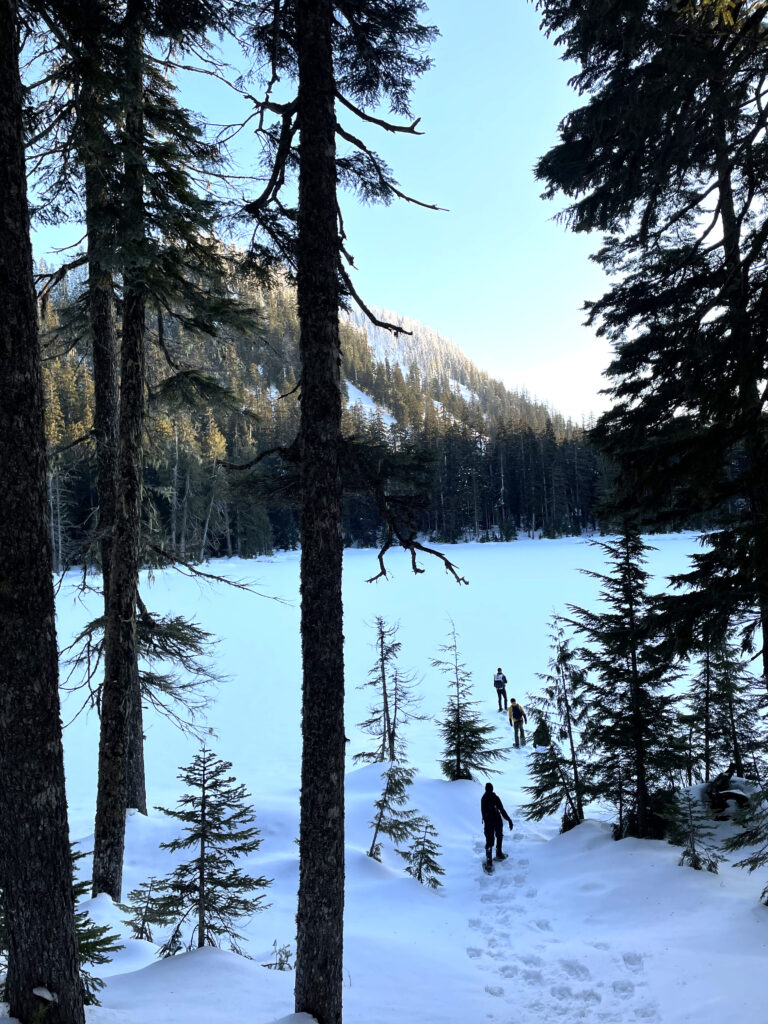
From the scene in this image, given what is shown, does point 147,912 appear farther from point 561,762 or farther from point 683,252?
point 683,252

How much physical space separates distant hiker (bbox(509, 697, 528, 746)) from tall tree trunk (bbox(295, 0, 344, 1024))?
1172 cm

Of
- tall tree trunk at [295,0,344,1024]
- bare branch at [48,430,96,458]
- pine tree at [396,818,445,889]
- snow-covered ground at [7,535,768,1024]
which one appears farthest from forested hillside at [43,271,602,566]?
pine tree at [396,818,445,889]

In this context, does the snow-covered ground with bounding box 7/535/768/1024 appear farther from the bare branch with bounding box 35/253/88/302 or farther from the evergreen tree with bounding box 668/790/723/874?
the bare branch with bounding box 35/253/88/302

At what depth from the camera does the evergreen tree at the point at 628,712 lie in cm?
932

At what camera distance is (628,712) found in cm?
947

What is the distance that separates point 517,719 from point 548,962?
9202mm

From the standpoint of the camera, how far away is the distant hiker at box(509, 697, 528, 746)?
15023 millimetres

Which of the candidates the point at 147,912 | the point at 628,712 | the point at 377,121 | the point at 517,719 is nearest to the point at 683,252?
the point at 377,121

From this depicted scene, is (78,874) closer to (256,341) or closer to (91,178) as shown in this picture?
(256,341)

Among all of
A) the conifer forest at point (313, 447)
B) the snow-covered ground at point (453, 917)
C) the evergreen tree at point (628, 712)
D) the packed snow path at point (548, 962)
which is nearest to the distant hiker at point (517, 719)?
the snow-covered ground at point (453, 917)

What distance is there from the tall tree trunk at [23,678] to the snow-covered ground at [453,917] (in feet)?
2.87

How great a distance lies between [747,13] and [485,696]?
15650 millimetres

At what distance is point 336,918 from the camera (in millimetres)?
4082

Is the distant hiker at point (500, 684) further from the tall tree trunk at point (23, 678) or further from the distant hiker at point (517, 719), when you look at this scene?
the tall tree trunk at point (23, 678)
